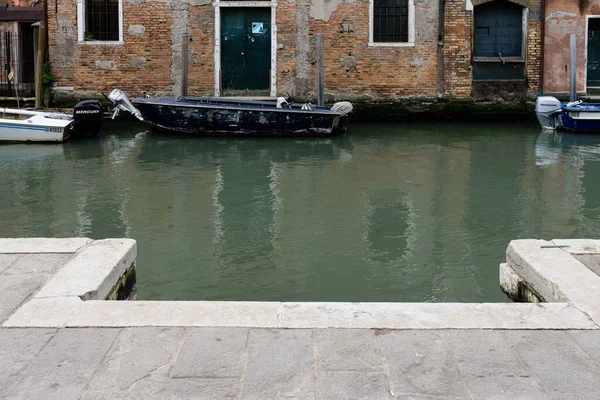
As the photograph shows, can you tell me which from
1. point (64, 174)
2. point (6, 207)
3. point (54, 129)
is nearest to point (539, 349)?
point (6, 207)

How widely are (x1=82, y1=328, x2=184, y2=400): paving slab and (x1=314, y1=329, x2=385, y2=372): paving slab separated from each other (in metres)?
0.55

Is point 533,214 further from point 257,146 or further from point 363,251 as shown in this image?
point 257,146

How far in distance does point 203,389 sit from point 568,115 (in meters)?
12.9

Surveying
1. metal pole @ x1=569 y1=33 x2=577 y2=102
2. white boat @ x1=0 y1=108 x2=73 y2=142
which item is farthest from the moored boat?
white boat @ x1=0 y1=108 x2=73 y2=142

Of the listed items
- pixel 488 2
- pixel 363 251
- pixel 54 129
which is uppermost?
pixel 488 2

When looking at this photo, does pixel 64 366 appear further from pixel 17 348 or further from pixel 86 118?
pixel 86 118

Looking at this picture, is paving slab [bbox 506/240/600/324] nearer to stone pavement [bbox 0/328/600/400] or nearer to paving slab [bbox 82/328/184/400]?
stone pavement [bbox 0/328/600/400]

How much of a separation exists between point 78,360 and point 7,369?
0.24 metres

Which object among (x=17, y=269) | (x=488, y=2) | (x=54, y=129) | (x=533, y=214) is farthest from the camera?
(x=488, y=2)

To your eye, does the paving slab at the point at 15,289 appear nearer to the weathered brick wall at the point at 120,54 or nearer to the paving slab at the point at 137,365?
the paving slab at the point at 137,365

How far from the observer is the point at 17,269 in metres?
3.86

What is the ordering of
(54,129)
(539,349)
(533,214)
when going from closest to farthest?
(539,349) → (533,214) → (54,129)

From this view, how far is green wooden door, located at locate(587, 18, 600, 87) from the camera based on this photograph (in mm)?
16188

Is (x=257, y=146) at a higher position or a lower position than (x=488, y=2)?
lower
